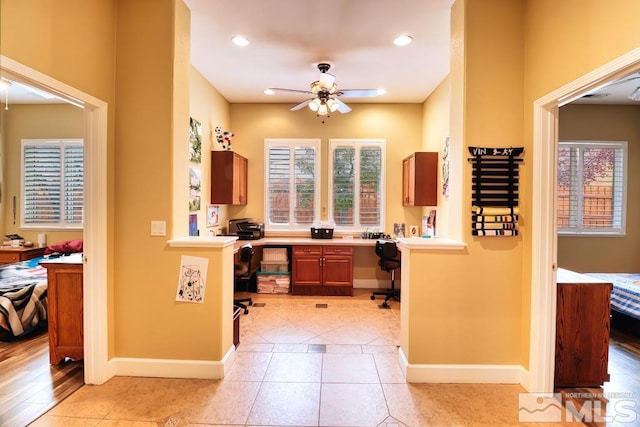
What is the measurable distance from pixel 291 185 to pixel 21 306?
3785 millimetres

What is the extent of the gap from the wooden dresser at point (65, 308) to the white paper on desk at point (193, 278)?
881 millimetres

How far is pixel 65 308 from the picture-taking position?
103 inches

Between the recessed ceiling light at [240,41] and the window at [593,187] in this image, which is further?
the window at [593,187]

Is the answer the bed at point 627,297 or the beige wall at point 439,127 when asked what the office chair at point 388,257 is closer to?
the beige wall at point 439,127

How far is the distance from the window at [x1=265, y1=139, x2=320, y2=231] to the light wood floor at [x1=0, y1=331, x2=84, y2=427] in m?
3.34

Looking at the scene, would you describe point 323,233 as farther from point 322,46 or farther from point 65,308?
point 65,308

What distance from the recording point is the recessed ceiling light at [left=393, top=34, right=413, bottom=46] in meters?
3.25

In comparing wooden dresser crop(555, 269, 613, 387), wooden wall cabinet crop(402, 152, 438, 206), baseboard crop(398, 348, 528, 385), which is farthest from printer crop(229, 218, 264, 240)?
wooden dresser crop(555, 269, 613, 387)

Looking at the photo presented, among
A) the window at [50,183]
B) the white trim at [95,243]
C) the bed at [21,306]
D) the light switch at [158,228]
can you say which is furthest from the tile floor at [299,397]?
the window at [50,183]

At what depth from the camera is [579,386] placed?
2.45m

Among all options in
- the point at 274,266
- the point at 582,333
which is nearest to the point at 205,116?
the point at 274,266

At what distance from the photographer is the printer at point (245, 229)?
504 cm

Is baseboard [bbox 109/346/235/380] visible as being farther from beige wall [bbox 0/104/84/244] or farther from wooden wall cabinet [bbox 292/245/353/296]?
beige wall [bbox 0/104/84/244]

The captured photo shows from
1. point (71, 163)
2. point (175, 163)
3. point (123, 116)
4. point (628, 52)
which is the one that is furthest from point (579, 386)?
point (71, 163)
